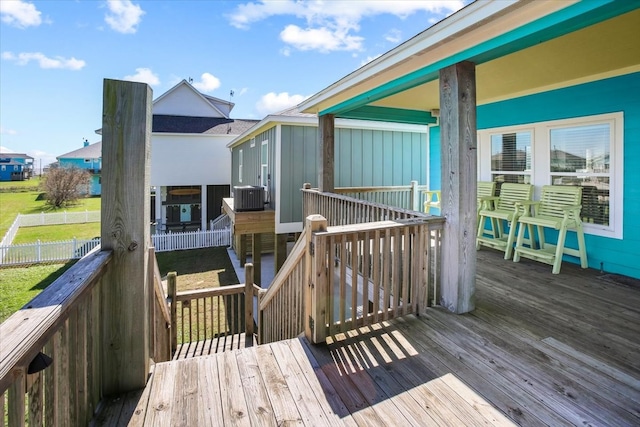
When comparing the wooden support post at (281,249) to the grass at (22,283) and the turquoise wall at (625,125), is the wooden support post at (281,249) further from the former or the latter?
the turquoise wall at (625,125)

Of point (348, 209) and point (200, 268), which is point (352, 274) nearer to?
point (348, 209)

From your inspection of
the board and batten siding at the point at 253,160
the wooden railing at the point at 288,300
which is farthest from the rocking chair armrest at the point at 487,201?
the board and batten siding at the point at 253,160

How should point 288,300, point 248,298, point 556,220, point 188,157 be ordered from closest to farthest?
point 288,300
point 556,220
point 248,298
point 188,157

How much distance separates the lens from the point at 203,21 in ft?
33.1

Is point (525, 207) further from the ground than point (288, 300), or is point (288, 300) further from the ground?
point (525, 207)

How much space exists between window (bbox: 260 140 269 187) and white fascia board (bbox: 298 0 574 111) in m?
5.08

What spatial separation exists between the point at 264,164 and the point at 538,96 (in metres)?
6.67

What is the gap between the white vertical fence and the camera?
12.3 meters

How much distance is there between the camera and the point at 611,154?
4258mm

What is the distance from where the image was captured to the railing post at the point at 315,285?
2.60 meters

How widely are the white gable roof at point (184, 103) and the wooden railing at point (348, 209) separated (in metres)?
13.9

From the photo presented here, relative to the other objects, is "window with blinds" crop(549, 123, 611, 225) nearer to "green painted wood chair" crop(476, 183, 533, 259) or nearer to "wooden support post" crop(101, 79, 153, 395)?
"green painted wood chair" crop(476, 183, 533, 259)

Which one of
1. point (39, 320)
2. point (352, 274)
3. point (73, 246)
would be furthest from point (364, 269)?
point (73, 246)

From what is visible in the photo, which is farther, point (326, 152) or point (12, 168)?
point (12, 168)
